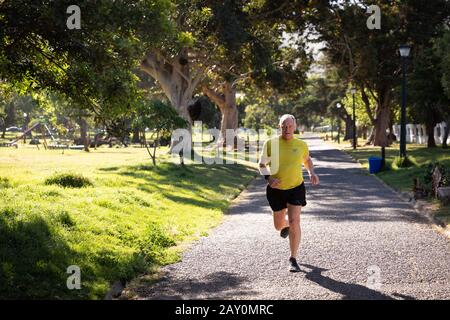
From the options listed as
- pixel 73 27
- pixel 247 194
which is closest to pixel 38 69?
pixel 73 27

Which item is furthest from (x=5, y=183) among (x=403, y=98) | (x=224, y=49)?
(x=224, y=49)

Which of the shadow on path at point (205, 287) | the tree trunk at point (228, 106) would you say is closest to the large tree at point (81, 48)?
the shadow on path at point (205, 287)

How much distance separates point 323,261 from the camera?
7762 millimetres

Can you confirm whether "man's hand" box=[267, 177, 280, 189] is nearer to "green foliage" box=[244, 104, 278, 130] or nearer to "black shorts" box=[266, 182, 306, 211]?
"black shorts" box=[266, 182, 306, 211]

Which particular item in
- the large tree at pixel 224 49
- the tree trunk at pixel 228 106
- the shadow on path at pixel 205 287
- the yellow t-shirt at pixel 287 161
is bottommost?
the shadow on path at pixel 205 287

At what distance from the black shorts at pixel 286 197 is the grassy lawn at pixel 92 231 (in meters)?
1.88

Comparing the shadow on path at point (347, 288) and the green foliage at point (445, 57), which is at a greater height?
the green foliage at point (445, 57)

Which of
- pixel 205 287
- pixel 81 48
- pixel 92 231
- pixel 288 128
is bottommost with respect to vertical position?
pixel 205 287

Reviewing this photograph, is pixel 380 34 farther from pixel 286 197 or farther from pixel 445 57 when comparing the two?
pixel 286 197

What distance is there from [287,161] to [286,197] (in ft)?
1.59

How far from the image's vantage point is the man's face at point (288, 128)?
711cm

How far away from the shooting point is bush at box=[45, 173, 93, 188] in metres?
14.4

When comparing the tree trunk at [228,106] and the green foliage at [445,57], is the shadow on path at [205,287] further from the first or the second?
the tree trunk at [228,106]

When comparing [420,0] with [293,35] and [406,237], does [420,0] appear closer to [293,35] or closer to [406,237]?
[293,35]
